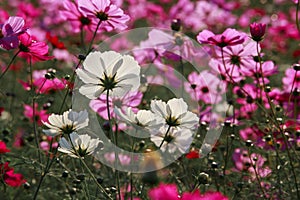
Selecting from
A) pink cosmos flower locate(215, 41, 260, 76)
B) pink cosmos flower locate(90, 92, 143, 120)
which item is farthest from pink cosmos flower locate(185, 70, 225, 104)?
pink cosmos flower locate(90, 92, 143, 120)

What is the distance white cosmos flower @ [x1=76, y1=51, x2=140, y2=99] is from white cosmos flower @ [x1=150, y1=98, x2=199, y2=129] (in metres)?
0.05

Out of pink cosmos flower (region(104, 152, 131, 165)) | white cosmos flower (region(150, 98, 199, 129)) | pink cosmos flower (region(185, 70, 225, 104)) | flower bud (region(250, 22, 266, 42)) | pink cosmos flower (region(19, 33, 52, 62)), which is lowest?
pink cosmos flower (region(104, 152, 131, 165))

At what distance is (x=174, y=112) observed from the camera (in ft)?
2.96

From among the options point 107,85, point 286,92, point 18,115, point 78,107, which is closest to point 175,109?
point 107,85

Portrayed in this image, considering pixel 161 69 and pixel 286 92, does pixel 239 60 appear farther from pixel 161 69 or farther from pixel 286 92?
pixel 161 69

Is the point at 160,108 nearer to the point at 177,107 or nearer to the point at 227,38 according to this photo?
the point at 177,107

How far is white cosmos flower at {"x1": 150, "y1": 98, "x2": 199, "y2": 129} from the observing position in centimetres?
90

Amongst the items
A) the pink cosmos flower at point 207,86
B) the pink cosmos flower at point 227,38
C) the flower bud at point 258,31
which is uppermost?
the flower bud at point 258,31

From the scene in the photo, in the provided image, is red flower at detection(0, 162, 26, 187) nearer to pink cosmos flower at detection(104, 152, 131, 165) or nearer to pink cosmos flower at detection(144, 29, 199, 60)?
pink cosmos flower at detection(104, 152, 131, 165)

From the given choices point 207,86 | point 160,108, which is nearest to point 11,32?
point 160,108

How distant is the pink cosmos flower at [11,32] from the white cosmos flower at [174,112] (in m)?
0.24

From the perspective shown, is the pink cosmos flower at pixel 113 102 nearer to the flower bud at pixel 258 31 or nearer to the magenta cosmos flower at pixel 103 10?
the magenta cosmos flower at pixel 103 10

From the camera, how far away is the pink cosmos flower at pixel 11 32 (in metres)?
0.95

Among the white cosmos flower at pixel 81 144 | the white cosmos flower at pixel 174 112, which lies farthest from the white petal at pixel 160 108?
the white cosmos flower at pixel 81 144
